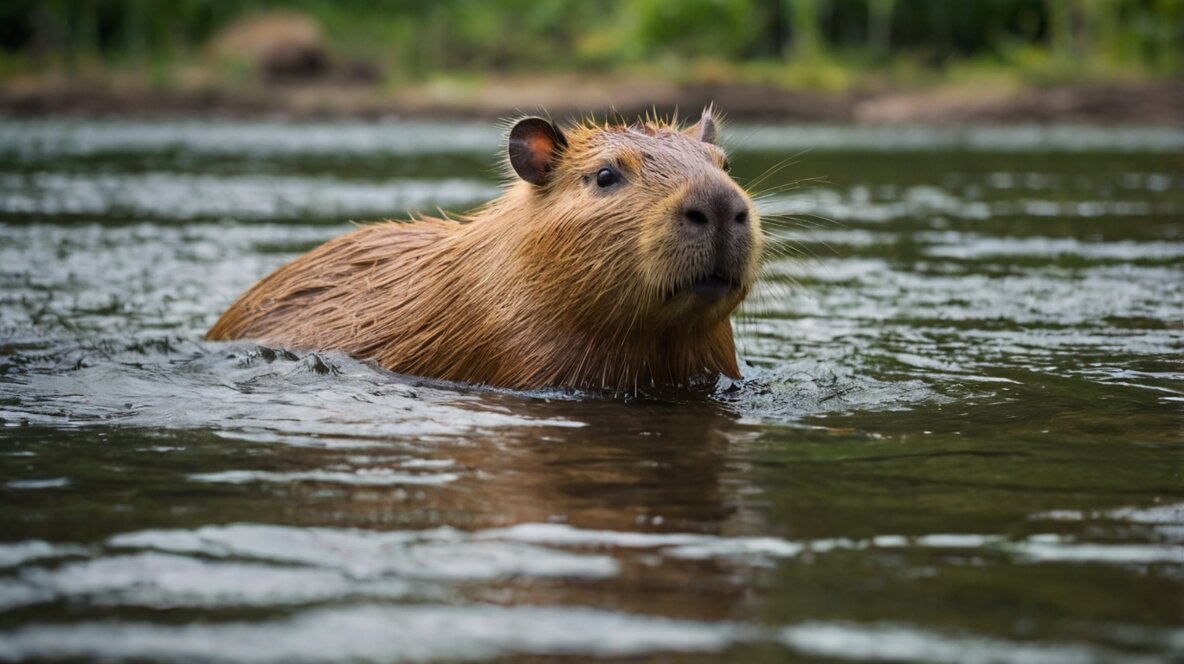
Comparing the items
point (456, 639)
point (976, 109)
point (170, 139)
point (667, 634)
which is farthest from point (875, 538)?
point (976, 109)

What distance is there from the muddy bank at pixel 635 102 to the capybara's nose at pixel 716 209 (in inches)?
1396

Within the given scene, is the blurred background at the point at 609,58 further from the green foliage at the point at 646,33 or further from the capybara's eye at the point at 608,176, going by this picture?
the capybara's eye at the point at 608,176

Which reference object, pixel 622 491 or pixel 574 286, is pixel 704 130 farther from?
pixel 622 491

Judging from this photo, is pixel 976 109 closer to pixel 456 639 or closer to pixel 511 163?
pixel 511 163

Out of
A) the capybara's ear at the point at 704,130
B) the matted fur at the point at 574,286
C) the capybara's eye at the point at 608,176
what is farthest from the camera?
the capybara's ear at the point at 704,130

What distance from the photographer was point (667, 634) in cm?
317

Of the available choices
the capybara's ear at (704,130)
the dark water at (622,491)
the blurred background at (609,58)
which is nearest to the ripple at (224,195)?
the dark water at (622,491)

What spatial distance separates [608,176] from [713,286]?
2.61 ft

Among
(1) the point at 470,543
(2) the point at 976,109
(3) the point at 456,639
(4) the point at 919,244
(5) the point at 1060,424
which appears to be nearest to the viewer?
(3) the point at 456,639

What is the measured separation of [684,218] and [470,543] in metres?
2.26

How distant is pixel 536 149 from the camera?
21.7 ft

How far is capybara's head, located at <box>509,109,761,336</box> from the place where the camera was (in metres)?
5.76

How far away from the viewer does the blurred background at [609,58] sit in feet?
145

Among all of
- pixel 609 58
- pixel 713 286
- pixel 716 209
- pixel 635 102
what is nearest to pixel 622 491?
pixel 713 286
